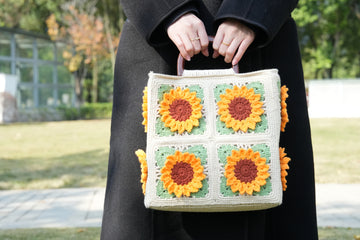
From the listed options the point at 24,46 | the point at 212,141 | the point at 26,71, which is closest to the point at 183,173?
the point at 212,141

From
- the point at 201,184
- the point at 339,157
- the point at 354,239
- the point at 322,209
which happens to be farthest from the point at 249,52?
the point at 339,157

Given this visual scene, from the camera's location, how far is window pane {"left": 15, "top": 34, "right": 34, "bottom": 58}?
71.8 feet

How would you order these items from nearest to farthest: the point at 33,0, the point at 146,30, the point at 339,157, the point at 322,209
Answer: the point at 146,30 → the point at 322,209 → the point at 339,157 → the point at 33,0

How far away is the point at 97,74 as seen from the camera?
2912cm

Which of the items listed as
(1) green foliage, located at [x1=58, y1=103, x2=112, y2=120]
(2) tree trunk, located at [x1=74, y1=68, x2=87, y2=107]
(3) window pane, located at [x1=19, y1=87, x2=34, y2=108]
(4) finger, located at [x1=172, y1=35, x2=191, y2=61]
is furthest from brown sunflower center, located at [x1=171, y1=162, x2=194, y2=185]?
(2) tree trunk, located at [x1=74, y1=68, x2=87, y2=107]

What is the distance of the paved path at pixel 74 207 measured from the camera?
12.0ft

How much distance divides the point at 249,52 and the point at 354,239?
238 cm

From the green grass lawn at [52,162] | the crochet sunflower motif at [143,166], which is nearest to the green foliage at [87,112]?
the green grass lawn at [52,162]

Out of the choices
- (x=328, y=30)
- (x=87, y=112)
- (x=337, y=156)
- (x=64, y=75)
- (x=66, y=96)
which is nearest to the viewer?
(x=337, y=156)

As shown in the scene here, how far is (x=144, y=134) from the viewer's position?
134 cm

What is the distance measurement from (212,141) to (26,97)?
2240 centimetres

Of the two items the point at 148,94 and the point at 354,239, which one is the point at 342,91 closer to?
the point at 354,239

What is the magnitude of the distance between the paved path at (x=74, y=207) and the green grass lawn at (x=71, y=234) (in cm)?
15

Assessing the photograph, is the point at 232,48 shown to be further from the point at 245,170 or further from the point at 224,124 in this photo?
the point at 245,170
